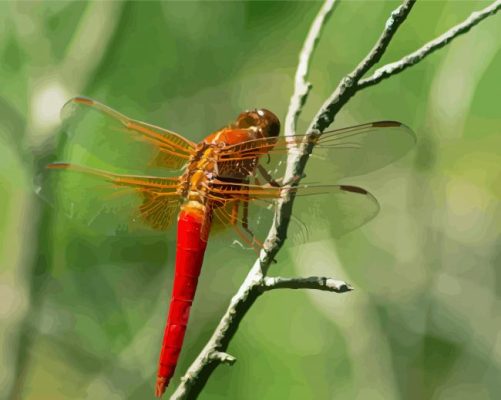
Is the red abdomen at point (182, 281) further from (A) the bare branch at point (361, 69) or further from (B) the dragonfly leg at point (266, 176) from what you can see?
(A) the bare branch at point (361, 69)

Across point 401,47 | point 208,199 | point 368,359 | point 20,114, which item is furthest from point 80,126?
point 401,47

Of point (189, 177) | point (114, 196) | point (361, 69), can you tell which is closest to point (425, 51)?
point (361, 69)

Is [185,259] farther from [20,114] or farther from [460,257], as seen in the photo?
[20,114]

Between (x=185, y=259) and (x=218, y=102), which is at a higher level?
(x=218, y=102)

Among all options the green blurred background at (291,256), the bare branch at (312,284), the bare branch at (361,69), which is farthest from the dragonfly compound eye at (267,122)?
the green blurred background at (291,256)

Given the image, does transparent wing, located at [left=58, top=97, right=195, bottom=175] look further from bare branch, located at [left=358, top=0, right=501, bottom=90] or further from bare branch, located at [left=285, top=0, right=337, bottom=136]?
bare branch, located at [left=358, top=0, right=501, bottom=90]

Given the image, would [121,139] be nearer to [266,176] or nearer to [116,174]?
[116,174]
